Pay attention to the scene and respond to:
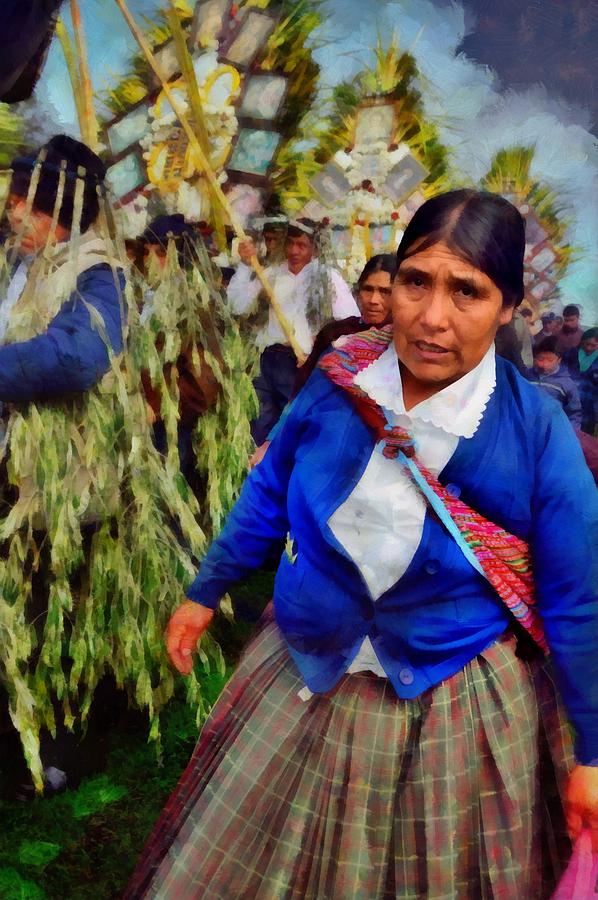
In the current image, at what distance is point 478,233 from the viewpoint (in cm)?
139

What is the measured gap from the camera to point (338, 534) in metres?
1.51

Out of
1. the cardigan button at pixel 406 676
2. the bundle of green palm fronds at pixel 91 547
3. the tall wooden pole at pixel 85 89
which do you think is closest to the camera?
the cardigan button at pixel 406 676

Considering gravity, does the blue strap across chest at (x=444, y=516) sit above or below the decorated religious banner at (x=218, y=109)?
below

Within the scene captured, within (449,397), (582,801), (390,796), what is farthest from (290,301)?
(582,801)

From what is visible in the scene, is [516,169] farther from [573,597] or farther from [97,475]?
[97,475]

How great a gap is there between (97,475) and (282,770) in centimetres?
88

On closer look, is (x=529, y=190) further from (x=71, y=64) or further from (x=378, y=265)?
(x=71, y=64)

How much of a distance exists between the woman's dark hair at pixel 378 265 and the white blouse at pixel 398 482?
0.33 metres

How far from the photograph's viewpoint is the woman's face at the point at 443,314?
1407 mm

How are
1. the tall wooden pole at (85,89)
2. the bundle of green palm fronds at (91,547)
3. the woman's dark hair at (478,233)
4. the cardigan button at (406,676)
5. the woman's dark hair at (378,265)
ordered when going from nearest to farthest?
the woman's dark hair at (478,233) < the cardigan button at (406,676) < the woman's dark hair at (378,265) < the tall wooden pole at (85,89) < the bundle of green palm fronds at (91,547)

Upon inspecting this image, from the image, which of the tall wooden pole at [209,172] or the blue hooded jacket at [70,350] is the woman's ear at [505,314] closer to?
the tall wooden pole at [209,172]

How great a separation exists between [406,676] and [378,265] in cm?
94

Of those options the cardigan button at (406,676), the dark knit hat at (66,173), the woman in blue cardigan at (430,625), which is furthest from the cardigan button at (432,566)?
the dark knit hat at (66,173)

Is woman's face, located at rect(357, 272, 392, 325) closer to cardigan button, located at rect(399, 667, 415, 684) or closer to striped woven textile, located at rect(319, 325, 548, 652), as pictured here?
striped woven textile, located at rect(319, 325, 548, 652)
